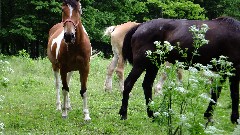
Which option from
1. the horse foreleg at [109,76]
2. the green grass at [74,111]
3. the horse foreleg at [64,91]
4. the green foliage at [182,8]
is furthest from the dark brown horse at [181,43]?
the green foliage at [182,8]

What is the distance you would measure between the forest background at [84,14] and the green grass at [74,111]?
1207cm

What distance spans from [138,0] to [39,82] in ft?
74.1

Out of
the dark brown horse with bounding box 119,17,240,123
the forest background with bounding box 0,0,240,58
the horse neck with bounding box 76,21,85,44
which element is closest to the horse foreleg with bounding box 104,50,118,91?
the dark brown horse with bounding box 119,17,240,123

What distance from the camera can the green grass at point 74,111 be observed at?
252 inches

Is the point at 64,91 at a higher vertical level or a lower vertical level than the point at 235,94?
lower

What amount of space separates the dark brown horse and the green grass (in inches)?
19.9

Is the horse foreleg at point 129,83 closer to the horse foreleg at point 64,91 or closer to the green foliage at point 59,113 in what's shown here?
the green foliage at point 59,113

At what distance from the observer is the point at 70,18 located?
21.8ft

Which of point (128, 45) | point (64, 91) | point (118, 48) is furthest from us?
point (118, 48)

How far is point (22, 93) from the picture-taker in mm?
9859

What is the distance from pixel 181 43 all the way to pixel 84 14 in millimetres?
20525

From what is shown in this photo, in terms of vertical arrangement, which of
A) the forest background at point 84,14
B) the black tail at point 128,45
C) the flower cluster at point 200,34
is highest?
the flower cluster at point 200,34

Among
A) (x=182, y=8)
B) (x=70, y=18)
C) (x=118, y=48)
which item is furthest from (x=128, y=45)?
(x=182, y=8)

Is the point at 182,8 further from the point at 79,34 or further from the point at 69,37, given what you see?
the point at 69,37
